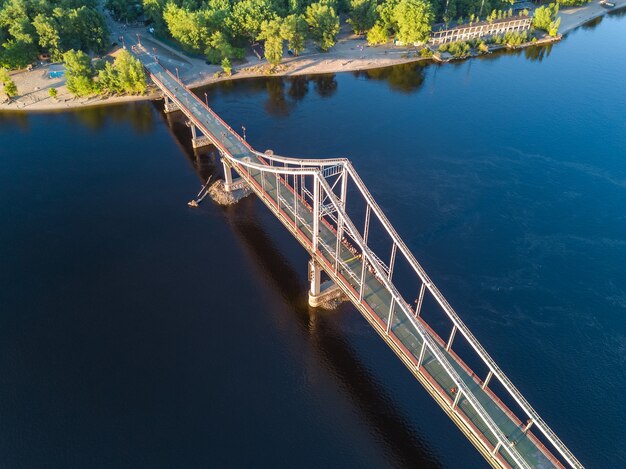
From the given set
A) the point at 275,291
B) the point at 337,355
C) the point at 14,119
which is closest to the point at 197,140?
the point at 275,291

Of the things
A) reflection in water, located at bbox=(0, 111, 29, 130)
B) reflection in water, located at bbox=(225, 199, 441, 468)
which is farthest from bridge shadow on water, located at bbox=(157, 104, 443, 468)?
reflection in water, located at bbox=(0, 111, 29, 130)

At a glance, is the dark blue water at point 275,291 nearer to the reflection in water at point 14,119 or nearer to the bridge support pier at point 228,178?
the reflection in water at point 14,119

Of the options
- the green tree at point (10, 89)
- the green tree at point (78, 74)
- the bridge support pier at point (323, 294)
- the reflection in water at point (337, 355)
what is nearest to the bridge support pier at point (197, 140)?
the reflection in water at point (337, 355)

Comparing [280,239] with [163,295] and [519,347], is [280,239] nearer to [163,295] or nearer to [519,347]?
[163,295]

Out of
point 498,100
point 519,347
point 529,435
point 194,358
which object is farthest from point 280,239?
point 498,100

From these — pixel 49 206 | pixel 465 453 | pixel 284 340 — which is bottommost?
pixel 465 453

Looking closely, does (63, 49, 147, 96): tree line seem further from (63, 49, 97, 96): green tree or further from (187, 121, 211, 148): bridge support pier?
(187, 121, 211, 148): bridge support pier

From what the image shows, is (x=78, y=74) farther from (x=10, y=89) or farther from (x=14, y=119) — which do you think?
(x=14, y=119)
